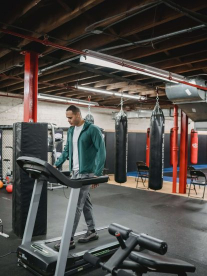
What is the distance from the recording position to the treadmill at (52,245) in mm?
2484

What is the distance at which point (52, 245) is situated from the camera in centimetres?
328

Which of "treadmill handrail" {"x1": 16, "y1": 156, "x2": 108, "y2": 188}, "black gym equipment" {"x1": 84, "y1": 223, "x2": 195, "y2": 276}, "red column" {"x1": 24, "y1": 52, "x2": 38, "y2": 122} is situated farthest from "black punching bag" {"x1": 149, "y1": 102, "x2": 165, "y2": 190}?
"black gym equipment" {"x1": 84, "y1": 223, "x2": 195, "y2": 276}

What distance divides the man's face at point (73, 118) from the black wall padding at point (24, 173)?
81cm

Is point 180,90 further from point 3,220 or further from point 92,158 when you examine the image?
point 3,220

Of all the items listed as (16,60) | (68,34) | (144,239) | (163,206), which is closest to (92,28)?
(68,34)

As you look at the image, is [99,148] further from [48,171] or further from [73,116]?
[48,171]

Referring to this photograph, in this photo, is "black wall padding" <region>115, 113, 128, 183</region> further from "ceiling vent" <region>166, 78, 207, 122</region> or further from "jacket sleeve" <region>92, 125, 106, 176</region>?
"jacket sleeve" <region>92, 125, 106, 176</region>

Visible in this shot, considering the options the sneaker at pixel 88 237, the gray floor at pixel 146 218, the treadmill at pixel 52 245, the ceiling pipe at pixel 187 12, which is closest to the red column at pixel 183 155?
the gray floor at pixel 146 218

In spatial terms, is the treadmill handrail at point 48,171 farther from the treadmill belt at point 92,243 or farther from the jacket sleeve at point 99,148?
the treadmill belt at point 92,243

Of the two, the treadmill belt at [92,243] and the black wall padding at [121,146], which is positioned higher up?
the black wall padding at [121,146]

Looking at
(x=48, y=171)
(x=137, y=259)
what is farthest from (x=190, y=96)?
(x=137, y=259)

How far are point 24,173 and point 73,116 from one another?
3.99ft

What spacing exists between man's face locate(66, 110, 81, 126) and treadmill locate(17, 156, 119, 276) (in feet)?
2.63

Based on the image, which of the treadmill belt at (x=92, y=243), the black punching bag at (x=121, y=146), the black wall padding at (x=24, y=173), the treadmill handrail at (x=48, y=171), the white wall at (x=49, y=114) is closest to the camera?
the treadmill handrail at (x=48, y=171)
